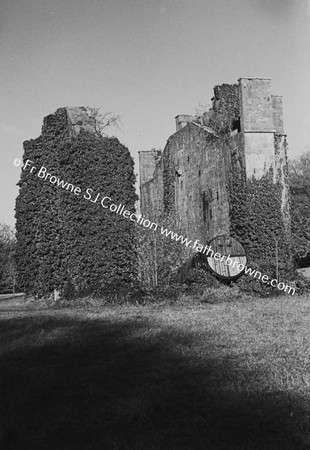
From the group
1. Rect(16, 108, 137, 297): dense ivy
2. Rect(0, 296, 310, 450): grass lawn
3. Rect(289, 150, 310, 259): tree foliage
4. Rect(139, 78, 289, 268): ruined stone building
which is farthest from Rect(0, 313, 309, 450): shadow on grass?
Rect(289, 150, 310, 259): tree foliage

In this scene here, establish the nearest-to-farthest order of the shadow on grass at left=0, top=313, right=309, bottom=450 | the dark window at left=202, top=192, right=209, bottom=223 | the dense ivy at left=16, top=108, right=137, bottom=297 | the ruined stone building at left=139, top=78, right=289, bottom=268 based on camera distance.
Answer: the shadow on grass at left=0, top=313, right=309, bottom=450
the dense ivy at left=16, top=108, right=137, bottom=297
the ruined stone building at left=139, top=78, right=289, bottom=268
the dark window at left=202, top=192, right=209, bottom=223

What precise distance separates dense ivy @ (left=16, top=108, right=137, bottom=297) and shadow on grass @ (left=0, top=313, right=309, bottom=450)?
8402 mm

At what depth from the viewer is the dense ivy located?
16812 mm

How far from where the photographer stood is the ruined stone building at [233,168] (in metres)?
20.8

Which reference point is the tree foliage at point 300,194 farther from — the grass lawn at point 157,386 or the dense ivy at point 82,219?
the grass lawn at point 157,386

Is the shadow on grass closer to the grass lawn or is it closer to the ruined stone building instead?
the grass lawn

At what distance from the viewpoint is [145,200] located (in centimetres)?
3139

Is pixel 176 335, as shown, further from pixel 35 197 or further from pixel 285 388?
pixel 35 197

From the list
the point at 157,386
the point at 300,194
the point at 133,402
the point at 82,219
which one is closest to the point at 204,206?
the point at 82,219

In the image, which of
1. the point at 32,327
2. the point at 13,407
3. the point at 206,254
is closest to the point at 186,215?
the point at 206,254

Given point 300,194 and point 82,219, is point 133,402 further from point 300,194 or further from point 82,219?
point 300,194

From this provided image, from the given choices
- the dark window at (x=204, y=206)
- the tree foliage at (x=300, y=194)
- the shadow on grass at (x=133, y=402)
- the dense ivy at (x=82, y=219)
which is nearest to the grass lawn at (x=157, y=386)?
the shadow on grass at (x=133, y=402)

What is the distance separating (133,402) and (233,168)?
54.9ft

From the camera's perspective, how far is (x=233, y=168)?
70.7 feet
